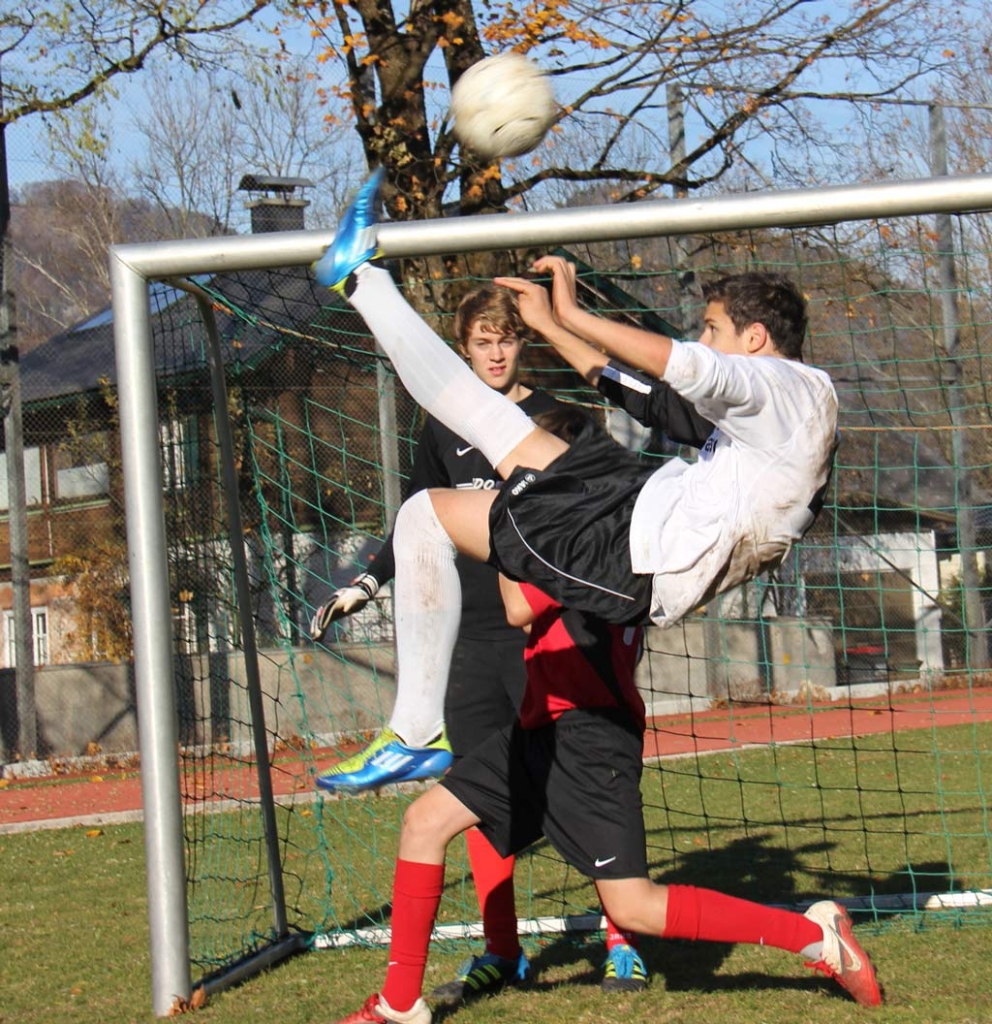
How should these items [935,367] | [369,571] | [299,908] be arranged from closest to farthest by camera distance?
[369,571]
[299,908]
[935,367]

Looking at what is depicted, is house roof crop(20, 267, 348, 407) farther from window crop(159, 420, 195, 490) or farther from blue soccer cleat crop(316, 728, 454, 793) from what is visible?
blue soccer cleat crop(316, 728, 454, 793)

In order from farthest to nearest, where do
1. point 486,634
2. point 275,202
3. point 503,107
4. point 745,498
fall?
point 275,202 < point 486,634 < point 503,107 < point 745,498

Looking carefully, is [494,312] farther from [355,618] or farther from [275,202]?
[275,202]

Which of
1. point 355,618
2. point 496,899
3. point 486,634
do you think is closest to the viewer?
point 496,899

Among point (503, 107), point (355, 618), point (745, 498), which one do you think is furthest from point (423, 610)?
point (355, 618)

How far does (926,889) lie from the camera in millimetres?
5547

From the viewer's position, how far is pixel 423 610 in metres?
3.61

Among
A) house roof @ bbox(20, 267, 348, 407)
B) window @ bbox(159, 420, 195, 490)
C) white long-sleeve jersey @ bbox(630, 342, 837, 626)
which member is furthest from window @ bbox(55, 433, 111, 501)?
white long-sleeve jersey @ bbox(630, 342, 837, 626)

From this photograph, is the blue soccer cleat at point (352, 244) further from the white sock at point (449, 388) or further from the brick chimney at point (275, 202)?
the brick chimney at point (275, 202)

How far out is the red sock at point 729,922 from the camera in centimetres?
354

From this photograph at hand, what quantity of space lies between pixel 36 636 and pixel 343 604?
391 inches

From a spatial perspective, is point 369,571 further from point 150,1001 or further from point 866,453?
point 866,453

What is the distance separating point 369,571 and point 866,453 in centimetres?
895

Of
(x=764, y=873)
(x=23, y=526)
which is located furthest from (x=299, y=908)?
(x=23, y=526)
